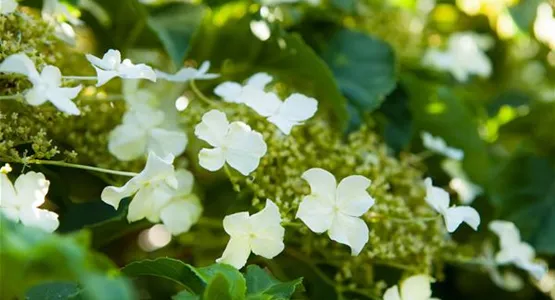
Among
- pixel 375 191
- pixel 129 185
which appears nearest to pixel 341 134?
pixel 375 191

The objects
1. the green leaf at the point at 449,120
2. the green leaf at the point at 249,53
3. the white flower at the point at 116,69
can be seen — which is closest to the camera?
the white flower at the point at 116,69

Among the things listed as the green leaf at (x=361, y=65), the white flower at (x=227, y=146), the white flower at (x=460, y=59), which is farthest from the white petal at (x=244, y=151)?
the white flower at (x=460, y=59)

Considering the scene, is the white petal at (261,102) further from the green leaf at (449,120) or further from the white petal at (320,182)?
the green leaf at (449,120)

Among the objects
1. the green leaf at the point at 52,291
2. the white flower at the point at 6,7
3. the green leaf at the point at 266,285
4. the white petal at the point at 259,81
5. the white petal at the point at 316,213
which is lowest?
the green leaf at the point at 52,291

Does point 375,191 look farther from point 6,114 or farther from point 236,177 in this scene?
point 6,114

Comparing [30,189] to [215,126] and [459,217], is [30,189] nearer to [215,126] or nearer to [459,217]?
[215,126]

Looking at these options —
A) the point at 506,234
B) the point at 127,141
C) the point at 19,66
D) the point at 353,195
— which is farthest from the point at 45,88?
the point at 506,234

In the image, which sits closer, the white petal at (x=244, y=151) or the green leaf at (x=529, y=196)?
the white petal at (x=244, y=151)
